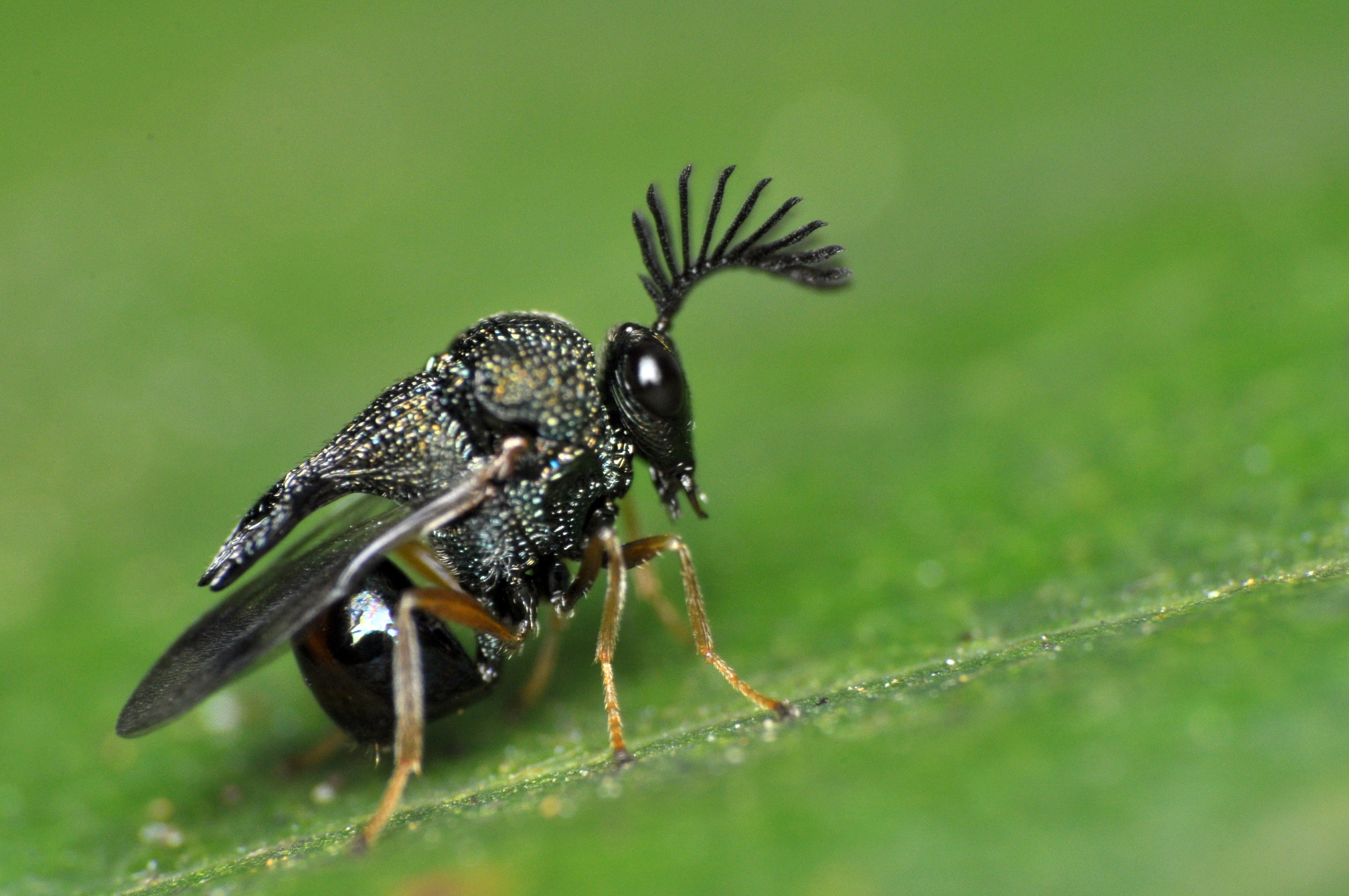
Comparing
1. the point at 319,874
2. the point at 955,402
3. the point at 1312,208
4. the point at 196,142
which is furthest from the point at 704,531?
the point at 196,142

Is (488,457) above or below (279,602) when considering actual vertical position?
above

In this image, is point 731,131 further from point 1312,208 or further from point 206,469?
point 206,469

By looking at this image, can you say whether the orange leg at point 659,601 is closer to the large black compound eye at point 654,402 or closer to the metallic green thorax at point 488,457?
the large black compound eye at point 654,402

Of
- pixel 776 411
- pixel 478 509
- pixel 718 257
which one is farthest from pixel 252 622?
pixel 776 411

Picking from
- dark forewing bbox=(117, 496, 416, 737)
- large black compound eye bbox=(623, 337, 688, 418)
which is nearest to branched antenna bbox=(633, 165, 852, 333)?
large black compound eye bbox=(623, 337, 688, 418)

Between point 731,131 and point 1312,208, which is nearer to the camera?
point 1312,208

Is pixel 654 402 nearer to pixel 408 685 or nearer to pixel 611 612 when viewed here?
pixel 611 612
